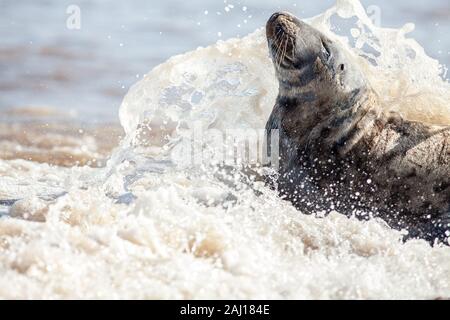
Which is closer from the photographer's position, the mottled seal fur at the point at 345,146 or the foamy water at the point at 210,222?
the foamy water at the point at 210,222

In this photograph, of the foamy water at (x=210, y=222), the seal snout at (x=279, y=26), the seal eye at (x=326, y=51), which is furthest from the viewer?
the seal eye at (x=326, y=51)

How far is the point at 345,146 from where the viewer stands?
23.1 feet

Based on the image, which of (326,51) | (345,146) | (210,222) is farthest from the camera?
(326,51)

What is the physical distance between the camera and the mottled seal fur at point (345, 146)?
6863 mm

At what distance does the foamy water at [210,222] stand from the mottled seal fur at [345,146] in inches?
9.7

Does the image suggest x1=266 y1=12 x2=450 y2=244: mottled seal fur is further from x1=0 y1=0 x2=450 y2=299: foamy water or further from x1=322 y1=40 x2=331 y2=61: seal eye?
x1=0 y1=0 x2=450 y2=299: foamy water

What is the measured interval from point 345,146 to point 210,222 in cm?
192

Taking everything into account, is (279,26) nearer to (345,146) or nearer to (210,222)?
(345,146)

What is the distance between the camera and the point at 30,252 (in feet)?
15.7

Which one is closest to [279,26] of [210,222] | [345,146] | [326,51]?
[326,51]

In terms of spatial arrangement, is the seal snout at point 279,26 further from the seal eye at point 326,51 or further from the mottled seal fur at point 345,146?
the seal eye at point 326,51

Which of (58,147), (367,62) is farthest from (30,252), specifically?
(58,147)

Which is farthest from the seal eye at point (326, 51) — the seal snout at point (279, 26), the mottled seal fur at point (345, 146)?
the seal snout at point (279, 26)
